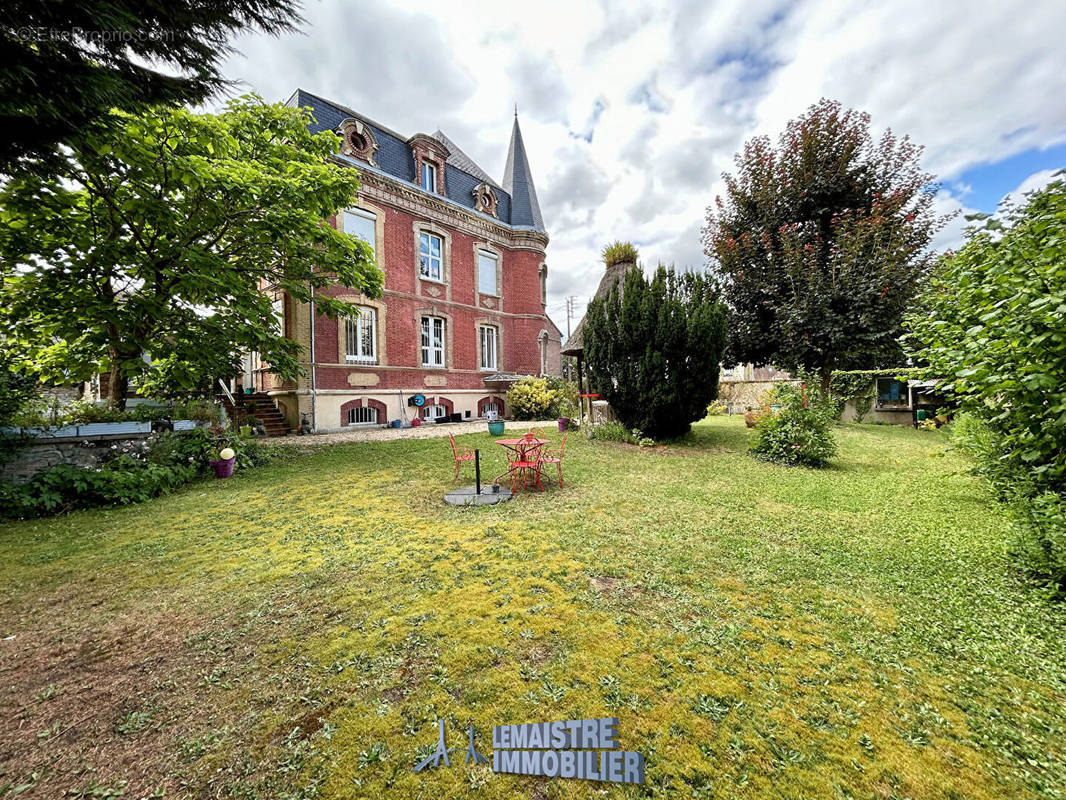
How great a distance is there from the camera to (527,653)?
2285mm

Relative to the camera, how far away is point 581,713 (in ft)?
6.05

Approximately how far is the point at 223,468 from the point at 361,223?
1042 cm

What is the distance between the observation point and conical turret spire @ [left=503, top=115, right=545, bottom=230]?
19797 mm

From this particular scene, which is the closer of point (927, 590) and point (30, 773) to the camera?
point (30, 773)

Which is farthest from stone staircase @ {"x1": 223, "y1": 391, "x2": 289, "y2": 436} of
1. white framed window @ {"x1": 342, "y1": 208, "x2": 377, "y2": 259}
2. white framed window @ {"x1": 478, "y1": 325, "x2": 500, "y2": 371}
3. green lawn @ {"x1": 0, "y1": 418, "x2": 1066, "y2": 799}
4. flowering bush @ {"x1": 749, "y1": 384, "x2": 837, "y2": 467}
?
flowering bush @ {"x1": 749, "y1": 384, "x2": 837, "y2": 467}

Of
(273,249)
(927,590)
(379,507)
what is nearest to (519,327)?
(273,249)

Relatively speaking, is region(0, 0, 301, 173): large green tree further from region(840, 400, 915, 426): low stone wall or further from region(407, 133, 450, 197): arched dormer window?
region(840, 400, 915, 426): low stone wall

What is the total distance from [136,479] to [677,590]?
7.59m

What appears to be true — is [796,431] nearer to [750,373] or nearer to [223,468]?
[223,468]

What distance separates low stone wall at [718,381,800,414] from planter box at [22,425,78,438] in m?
22.9

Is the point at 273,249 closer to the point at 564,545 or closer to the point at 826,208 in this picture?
the point at 564,545

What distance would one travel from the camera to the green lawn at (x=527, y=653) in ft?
5.20

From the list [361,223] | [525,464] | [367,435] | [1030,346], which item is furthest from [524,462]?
[361,223]

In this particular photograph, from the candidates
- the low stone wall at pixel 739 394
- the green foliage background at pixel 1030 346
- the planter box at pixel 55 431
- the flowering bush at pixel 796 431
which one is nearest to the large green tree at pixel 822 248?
the flowering bush at pixel 796 431
